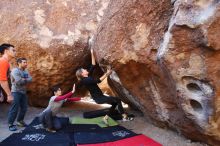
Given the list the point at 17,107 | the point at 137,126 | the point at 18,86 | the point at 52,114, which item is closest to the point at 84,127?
the point at 52,114

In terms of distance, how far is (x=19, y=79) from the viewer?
5484 millimetres

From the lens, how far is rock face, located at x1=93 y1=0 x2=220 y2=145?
386 centimetres

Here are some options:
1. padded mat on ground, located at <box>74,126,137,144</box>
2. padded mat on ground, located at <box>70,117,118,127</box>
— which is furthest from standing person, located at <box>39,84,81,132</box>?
padded mat on ground, located at <box>70,117,118,127</box>

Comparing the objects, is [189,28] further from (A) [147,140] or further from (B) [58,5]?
(B) [58,5]

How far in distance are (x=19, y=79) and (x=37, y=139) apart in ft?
3.37

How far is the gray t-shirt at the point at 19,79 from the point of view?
5.48 meters

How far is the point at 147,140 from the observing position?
16.5ft

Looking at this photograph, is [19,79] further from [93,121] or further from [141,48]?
[141,48]

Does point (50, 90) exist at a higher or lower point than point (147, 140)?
higher

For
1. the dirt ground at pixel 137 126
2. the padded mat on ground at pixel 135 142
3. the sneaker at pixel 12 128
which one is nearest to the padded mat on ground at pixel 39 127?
the sneaker at pixel 12 128

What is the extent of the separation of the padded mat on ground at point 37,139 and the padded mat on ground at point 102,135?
0.18m

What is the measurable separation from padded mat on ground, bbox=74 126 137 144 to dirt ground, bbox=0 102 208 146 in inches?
11.6

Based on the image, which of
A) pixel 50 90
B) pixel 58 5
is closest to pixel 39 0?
pixel 58 5

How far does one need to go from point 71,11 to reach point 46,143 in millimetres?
3482
